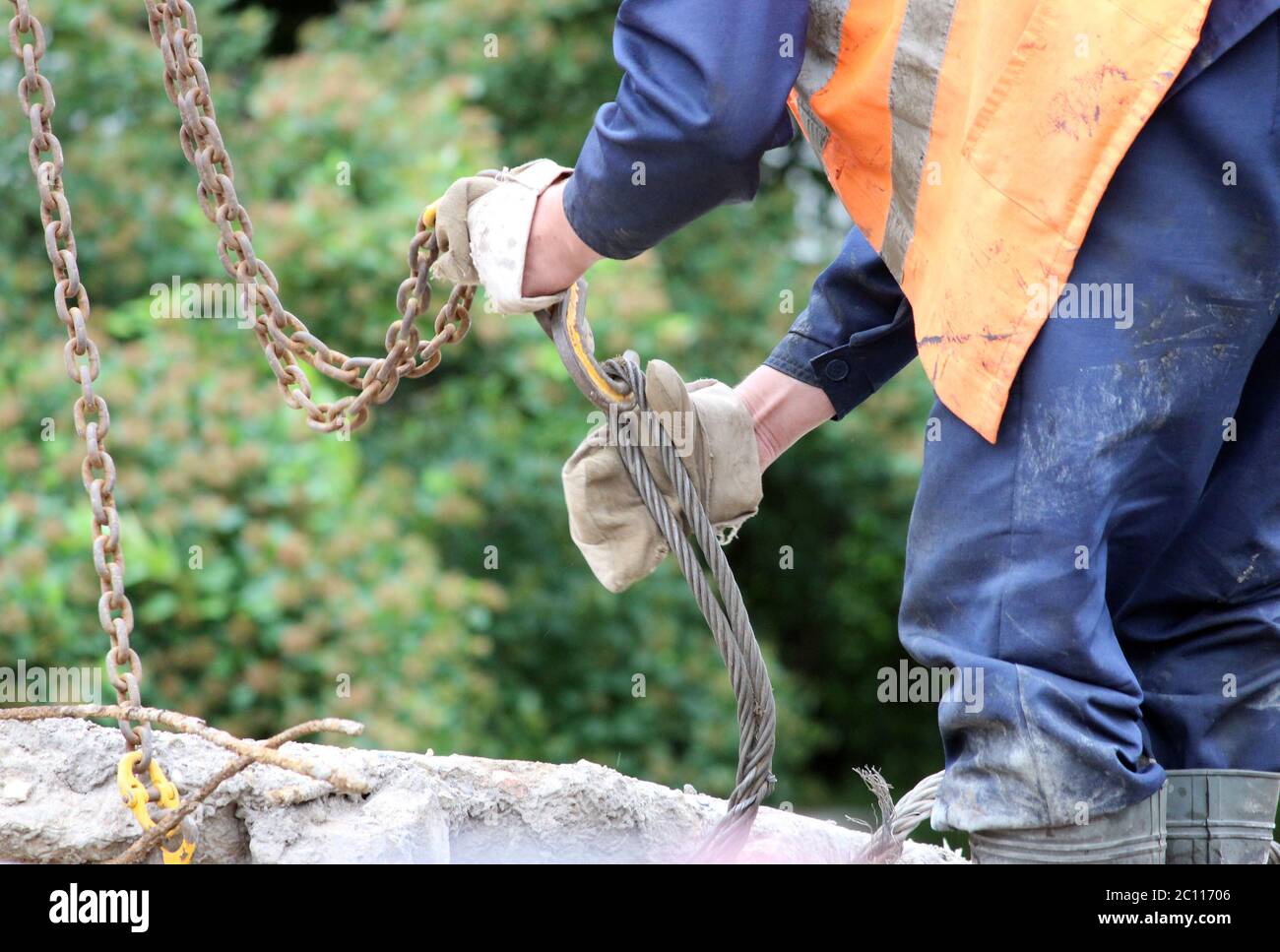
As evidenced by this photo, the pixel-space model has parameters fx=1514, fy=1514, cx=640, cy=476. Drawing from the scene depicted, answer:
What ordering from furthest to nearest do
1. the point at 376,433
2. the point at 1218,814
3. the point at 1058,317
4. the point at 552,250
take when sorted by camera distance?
the point at 376,433, the point at 552,250, the point at 1218,814, the point at 1058,317

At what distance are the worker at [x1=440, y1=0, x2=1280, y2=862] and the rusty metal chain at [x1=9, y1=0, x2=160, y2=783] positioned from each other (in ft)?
2.21

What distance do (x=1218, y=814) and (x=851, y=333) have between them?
2.64 feet

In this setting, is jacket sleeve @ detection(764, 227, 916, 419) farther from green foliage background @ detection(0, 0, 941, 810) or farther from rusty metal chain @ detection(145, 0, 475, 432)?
green foliage background @ detection(0, 0, 941, 810)

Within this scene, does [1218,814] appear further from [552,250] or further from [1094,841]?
[552,250]

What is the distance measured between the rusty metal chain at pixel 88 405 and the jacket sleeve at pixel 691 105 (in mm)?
721

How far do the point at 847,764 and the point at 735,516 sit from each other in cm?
443

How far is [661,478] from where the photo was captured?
199 cm

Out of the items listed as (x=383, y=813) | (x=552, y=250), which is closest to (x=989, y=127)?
(x=552, y=250)

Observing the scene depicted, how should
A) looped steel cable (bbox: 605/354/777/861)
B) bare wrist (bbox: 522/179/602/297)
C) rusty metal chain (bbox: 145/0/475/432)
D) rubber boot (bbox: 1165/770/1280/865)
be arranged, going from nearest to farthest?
rubber boot (bbox: 1165/770/1280/865) → bare wrist (bbox: 522/179/602/297) → looped steel cable (bbox: 605/354/777/861) → rusty metal chain (bbox: 145/0/475/432)

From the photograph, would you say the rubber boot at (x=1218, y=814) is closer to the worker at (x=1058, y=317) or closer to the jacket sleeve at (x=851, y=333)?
the worker at (x=1058, y=317)

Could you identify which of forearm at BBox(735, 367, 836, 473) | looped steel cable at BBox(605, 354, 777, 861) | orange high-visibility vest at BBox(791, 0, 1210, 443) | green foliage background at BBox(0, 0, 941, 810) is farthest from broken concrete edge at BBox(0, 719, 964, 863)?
orange high-visibility vest at BBox(791, 0, 1210, 443)

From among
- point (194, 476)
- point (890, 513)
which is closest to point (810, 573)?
point (890, 513)

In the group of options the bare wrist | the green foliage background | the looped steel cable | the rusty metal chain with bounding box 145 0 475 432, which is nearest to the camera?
the bare wrist

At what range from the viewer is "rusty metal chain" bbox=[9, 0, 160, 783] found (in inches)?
73.9
